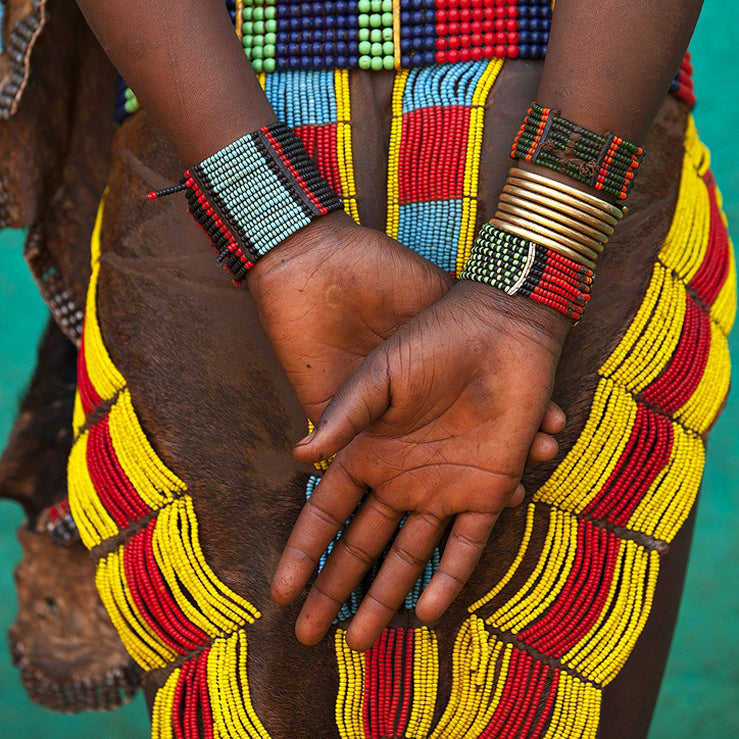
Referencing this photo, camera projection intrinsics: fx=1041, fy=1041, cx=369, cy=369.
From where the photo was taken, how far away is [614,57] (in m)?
1.07

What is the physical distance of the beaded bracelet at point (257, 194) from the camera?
1090 mm

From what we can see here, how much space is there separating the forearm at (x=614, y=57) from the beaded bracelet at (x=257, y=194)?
27 centimetres

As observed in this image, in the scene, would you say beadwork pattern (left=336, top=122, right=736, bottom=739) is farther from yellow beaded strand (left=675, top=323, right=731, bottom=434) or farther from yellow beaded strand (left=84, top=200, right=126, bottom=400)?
yellow beaded strand (left=84, top=200, right=126, bottom=400)

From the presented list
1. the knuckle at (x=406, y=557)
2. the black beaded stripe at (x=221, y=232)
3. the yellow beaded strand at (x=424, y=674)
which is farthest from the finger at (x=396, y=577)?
the black beaded stripe at (x=221, y=232)

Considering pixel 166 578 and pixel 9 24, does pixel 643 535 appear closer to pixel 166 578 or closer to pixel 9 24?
pixel 166 578

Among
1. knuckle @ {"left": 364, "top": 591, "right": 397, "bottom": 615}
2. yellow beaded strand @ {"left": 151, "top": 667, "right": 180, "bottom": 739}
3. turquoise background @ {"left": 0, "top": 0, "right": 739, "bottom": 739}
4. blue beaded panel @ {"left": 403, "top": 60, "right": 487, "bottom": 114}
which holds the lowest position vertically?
turquoise background @ {"left": 0, "top": 0, "right": 739, "bottom": 739}

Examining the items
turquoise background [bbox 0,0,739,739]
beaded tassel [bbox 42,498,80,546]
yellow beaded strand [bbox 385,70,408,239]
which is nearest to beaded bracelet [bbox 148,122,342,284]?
yellow beaded strand [bbox 385,70,408,239]

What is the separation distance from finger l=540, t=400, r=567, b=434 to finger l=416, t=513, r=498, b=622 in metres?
0.10

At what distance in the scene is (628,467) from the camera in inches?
47.1

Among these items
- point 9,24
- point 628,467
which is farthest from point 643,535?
point 9,24

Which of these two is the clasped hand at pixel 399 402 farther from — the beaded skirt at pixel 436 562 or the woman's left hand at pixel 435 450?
the beaded skirt at pixel 436 562

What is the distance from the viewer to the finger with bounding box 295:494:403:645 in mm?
1084

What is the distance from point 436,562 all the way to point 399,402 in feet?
0.88

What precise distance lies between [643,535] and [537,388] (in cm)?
29
